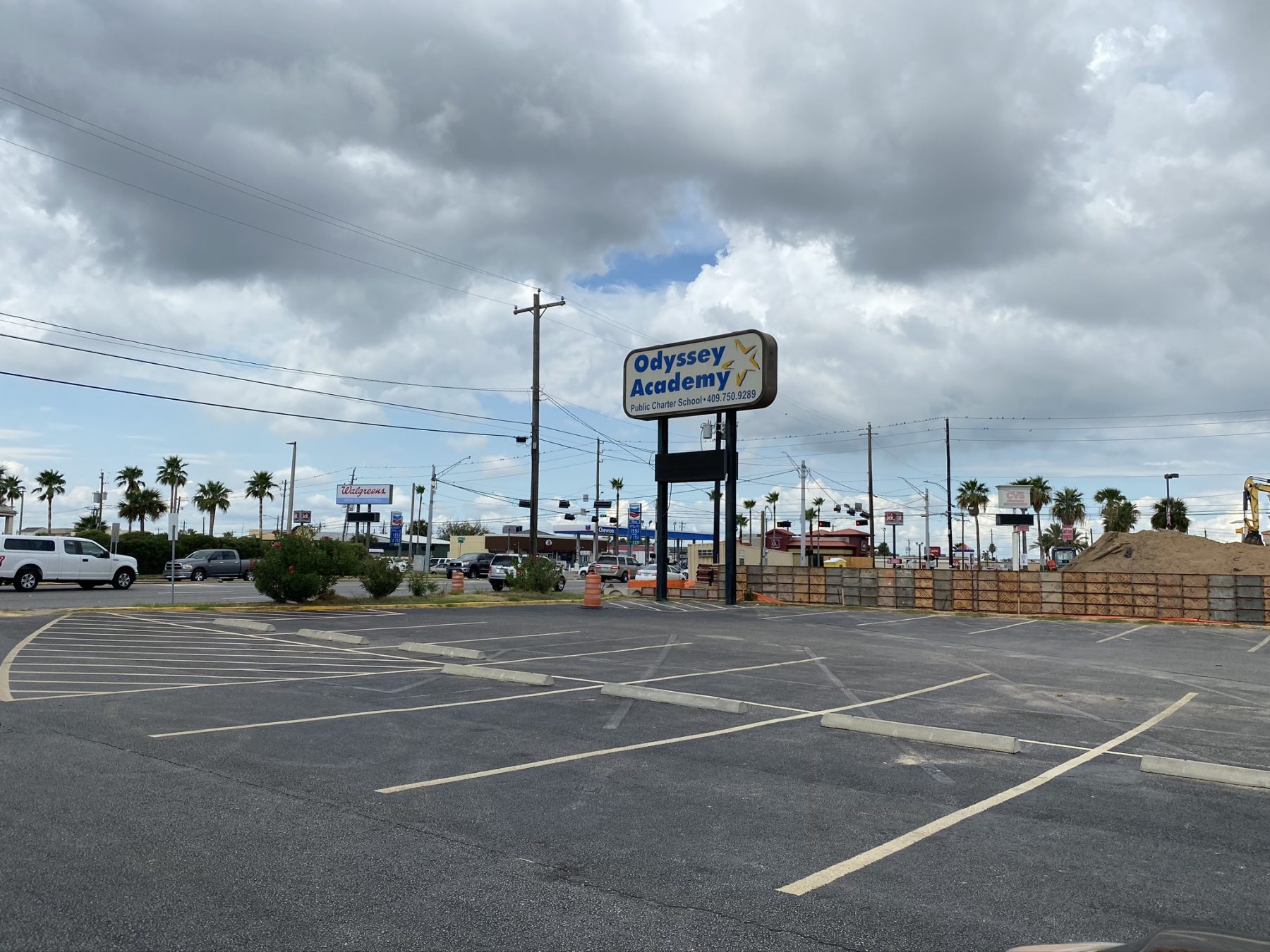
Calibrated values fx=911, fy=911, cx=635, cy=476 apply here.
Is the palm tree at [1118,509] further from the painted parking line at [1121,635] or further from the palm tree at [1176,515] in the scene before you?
the painted parking line at [1121,635]

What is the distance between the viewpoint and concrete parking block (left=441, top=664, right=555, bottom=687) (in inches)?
454

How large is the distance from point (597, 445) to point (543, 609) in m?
53.5

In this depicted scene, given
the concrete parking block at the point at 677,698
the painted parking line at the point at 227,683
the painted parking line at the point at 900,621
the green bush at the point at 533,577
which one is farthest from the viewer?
the green bush at the point at 533,577

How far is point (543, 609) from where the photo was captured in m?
26.0

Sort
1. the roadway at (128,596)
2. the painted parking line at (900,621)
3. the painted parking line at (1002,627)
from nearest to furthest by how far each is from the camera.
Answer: the painted parking line at (1002,627)
the roadway at (128,596)
the painted parking line at (900,621)

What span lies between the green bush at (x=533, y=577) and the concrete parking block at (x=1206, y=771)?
27101 millimetres

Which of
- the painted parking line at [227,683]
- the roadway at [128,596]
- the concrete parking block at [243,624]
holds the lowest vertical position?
the painted parking line at [227,683]

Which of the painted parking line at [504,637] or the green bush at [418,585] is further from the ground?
the green bush at [418,585]

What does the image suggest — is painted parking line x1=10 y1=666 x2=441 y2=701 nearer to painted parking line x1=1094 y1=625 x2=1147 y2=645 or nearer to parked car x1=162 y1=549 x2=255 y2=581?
painted parking line x1=1094 y1=625 x2=1147 y2=645

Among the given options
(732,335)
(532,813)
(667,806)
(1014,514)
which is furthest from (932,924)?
(1014,514)

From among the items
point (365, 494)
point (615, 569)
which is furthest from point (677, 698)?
point (365, 494)

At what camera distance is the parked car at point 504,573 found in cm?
3538

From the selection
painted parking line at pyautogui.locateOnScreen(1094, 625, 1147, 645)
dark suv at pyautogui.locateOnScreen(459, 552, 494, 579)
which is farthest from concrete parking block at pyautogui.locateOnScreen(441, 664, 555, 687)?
dark suv at pyautogui.locateOnScreen(459, 552, 494, 579)

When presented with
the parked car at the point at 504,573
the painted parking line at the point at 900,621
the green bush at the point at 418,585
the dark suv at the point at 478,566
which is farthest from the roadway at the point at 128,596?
the painted parking line at the point at 900,621
